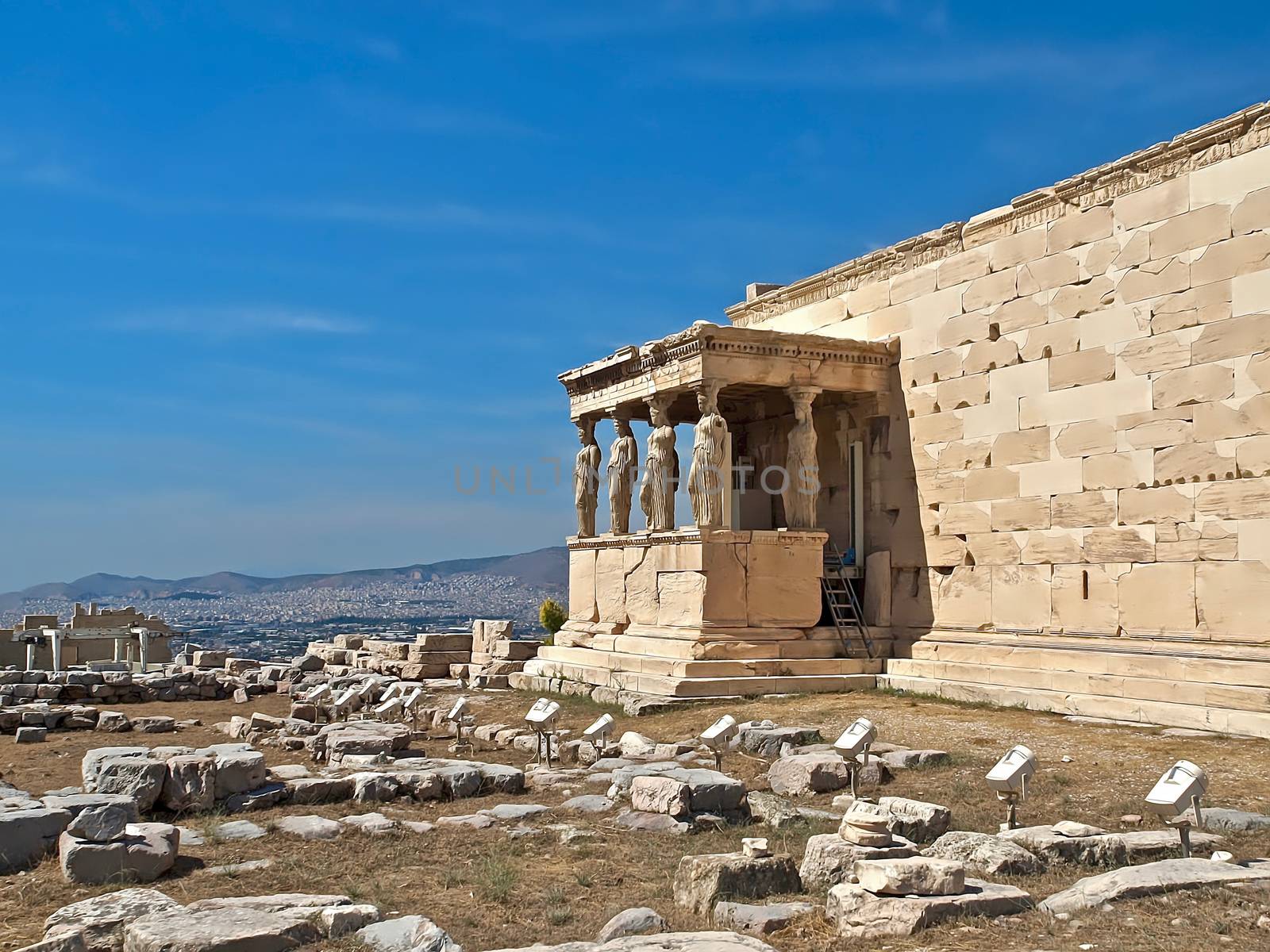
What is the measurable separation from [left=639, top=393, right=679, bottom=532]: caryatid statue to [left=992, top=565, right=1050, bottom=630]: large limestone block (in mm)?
4382

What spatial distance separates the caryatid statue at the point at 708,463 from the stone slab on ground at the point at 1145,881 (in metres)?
9.91

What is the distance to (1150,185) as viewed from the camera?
13031mm

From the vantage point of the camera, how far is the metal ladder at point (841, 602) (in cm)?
1627

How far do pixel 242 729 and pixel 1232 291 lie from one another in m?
11.5

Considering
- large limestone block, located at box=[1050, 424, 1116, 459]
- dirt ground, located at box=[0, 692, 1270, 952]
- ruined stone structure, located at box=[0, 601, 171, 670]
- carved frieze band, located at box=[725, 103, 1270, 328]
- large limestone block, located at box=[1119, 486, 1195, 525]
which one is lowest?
dirt ground, located at box=[0, 692, 1270, 952]

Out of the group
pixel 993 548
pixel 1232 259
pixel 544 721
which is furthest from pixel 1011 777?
pixel 993 548

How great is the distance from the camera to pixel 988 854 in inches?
258

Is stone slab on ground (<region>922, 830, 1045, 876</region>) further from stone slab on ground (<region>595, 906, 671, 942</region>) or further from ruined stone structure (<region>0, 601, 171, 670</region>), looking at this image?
ruined stone structure (<region>0, 601, 171, 670</region>)

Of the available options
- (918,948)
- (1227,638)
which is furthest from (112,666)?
(918,948)

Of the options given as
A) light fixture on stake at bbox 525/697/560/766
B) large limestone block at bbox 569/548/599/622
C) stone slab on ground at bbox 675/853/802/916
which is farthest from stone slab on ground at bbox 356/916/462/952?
large limestone block at bbox 569/548/599/622

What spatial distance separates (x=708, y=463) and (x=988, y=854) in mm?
9599

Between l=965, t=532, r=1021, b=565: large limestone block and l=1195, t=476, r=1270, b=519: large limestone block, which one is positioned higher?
l=1195, t=476, r=1270, b=519: large limestone block

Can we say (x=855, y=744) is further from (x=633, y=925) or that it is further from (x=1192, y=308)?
(x=1192, y=308)

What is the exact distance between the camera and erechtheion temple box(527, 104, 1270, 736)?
12.1 meters
